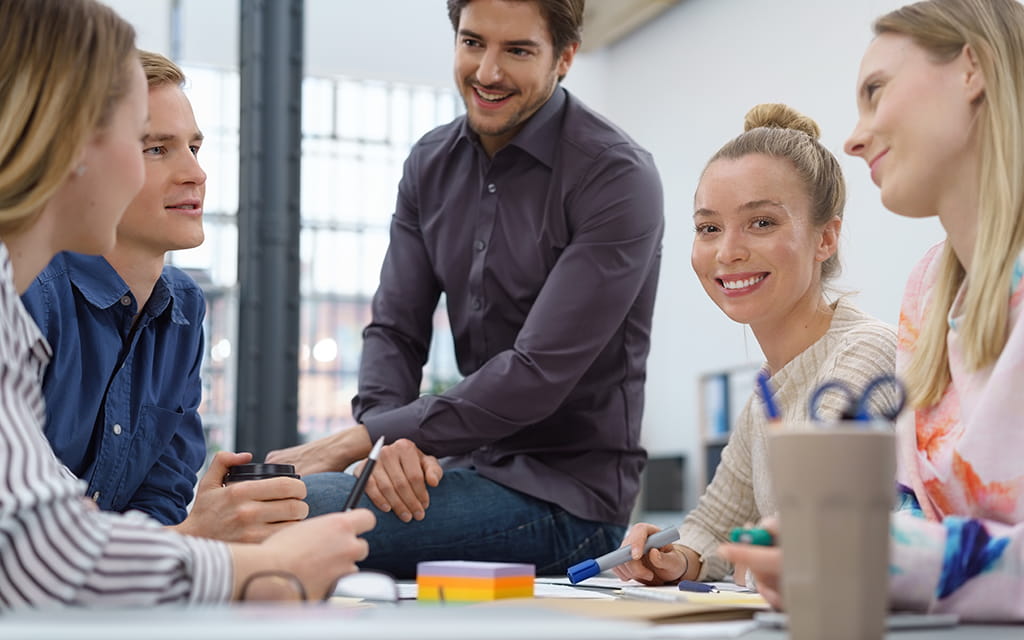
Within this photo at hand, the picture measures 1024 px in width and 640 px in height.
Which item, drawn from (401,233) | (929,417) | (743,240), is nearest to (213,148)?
(401,233)

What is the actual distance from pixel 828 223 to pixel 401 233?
38.4 inches

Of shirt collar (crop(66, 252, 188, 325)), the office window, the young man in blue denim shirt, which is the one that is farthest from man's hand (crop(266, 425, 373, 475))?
the office window

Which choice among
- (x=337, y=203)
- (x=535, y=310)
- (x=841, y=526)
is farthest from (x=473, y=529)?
(x=337, y=203)

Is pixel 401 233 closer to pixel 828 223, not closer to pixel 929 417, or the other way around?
pixel 828 223

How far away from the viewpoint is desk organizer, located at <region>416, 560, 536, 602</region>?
109 centimetres

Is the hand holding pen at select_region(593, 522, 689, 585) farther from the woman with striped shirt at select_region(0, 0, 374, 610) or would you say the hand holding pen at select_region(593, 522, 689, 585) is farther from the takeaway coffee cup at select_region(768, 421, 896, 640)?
the takeaway coffee cup at select_region(768, 421, 896, 640)

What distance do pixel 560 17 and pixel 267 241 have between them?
1.74m

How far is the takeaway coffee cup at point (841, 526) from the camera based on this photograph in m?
0.73

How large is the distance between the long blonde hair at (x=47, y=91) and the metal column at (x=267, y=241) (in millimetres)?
2578

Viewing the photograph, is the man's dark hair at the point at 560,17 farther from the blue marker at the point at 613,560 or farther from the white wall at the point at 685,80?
the white wall at the point at 685,80

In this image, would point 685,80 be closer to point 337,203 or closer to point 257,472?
point 337,203

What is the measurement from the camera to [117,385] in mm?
1678

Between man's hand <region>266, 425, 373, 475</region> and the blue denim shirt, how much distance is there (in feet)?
0.79

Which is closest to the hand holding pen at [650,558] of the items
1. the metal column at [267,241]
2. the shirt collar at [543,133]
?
the shirt collar at [543,133]
